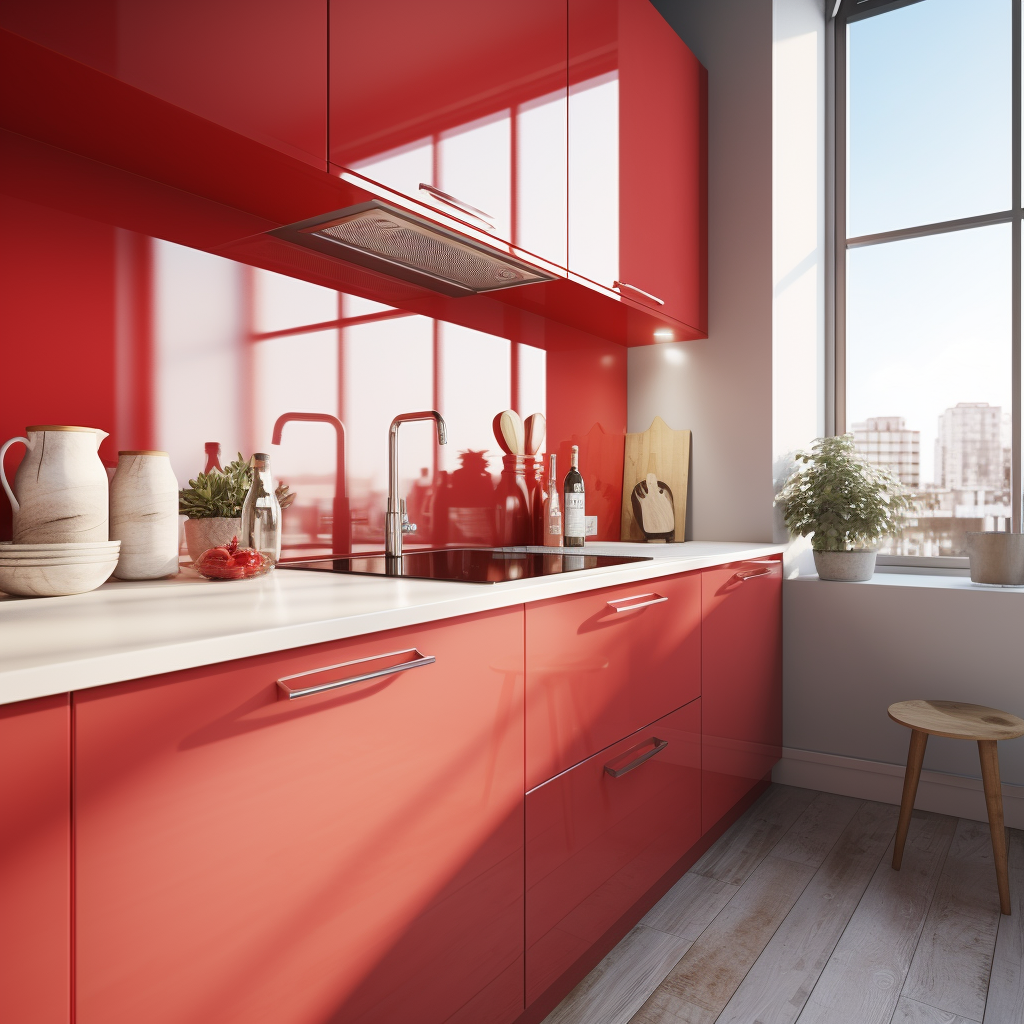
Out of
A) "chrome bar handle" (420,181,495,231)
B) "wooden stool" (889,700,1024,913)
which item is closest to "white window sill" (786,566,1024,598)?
"wooden stool" (889,700,1024,913)

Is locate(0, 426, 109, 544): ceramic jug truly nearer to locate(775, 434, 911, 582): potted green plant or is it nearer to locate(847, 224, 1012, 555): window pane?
locate(775, 434, 911, 582): potted green plant

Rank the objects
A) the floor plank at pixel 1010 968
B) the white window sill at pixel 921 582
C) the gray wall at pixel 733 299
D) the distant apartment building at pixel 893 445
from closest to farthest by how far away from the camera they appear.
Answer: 1. the floor plank at pixel 1010 968
2. the white window sill at pixel 921 582
3. the gray wall at pixel 733 299
4. the distant apartment building at pixel 893 445

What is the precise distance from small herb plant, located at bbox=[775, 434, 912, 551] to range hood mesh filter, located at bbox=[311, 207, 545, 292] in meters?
1.27

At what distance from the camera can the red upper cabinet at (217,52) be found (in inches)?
40.9

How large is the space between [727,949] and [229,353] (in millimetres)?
1747

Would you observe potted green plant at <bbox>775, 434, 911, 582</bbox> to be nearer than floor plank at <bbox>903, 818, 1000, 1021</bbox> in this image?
No

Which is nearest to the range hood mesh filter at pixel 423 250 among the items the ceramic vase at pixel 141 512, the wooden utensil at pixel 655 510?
the ceramic vase at pixel 141 512

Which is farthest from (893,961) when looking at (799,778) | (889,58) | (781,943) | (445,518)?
(889,58)

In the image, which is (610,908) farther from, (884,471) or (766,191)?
(766,191)

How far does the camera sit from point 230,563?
135 cm

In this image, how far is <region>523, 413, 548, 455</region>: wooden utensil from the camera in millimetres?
2516

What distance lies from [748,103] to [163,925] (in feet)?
9.96

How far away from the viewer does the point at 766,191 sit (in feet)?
8.93

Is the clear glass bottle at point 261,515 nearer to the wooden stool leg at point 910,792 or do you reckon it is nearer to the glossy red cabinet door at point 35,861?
the glossy red cabinet door at point 35,861
